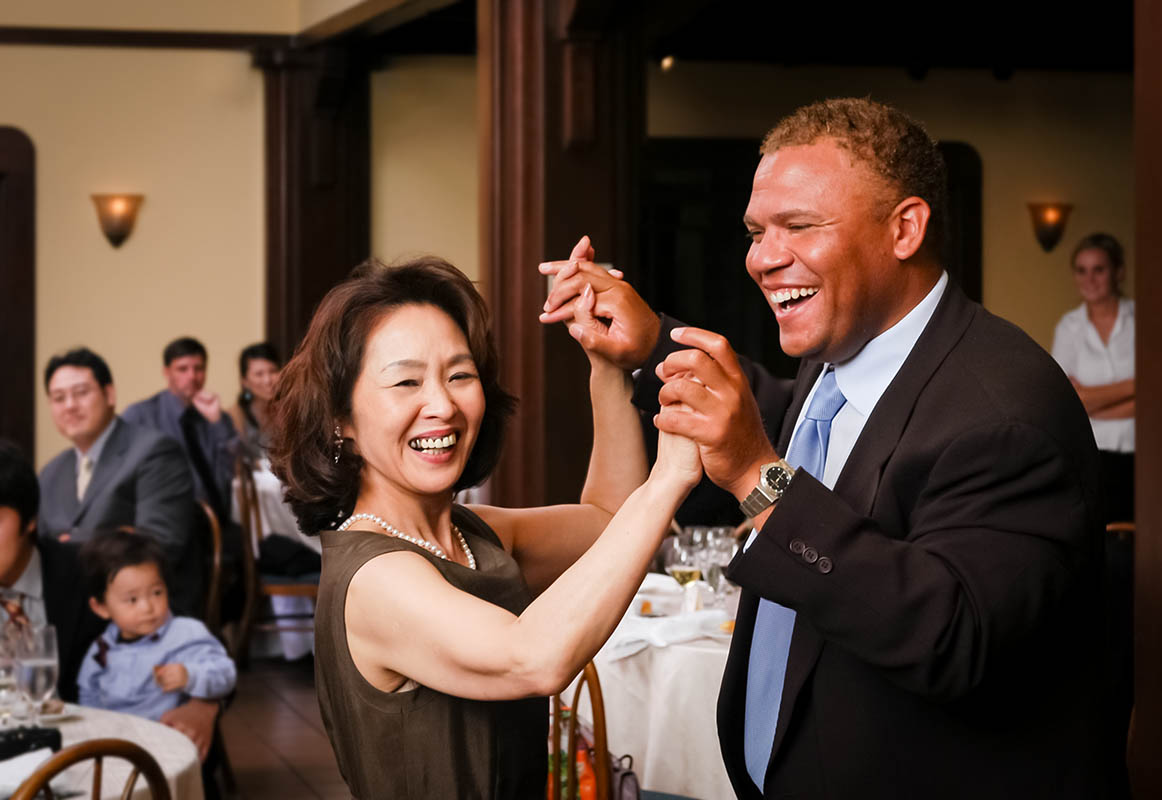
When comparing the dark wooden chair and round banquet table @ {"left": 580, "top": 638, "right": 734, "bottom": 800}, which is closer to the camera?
round banquet table @ {"left": 580, "top": 638, "right": 734, "bottom": 800}

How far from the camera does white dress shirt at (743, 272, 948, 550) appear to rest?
5.32 ft

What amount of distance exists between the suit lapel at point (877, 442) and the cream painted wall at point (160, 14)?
7.59 metres

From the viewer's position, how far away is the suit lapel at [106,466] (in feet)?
15.9

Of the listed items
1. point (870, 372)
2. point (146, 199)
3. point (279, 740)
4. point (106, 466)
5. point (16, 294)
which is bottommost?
point (279, 740)

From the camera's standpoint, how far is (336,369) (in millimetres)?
1695

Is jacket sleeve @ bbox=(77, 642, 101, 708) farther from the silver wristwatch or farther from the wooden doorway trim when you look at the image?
the wooden doorway trim

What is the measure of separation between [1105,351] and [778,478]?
5070 millimetres

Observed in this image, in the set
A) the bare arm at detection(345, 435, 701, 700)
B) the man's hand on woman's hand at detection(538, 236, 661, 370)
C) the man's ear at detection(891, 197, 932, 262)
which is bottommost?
the bare arm at detection(345, 435, 701, 700)

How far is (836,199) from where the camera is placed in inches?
62.2

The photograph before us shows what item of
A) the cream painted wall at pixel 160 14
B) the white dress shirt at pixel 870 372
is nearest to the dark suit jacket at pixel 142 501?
the white dress shirt at pixel 870 372

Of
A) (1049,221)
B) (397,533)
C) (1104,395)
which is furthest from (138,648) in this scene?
(1049,221)

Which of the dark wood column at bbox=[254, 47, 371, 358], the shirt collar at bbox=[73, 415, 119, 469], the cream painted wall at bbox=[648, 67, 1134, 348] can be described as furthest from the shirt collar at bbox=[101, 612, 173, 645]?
the cream painted wall at bbox=[648, 67, 1134, 348]

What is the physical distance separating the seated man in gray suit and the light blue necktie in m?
3.32

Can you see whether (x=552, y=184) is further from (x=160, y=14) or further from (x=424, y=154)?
(x=160, y=14)
